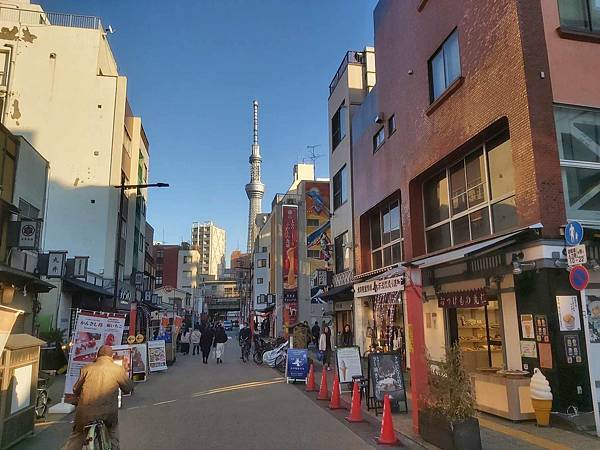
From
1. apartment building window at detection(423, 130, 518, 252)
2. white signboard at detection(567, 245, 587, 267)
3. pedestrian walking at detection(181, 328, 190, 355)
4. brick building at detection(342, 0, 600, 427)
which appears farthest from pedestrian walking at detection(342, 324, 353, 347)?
white signboard at detection(567, 245, 587, 267)

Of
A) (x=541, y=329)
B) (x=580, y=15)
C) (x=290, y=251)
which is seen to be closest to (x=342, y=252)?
(x=580, y=15)

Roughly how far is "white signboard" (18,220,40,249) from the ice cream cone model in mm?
15174

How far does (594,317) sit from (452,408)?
4286 millimetres

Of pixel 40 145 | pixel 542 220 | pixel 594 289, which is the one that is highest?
pixel 40 145

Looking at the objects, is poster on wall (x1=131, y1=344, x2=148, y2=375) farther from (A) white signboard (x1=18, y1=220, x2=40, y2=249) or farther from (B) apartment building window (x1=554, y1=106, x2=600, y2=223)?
(B) apartment building window (x1=554, y1=106, x2=600, y2=223)

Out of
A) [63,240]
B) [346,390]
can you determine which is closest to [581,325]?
[346,390]

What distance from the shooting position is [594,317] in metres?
9.59

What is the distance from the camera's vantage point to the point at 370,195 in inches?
854

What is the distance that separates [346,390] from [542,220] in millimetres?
7537

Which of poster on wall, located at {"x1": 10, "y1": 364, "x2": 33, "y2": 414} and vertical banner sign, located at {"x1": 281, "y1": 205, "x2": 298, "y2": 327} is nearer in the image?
poster on wall, located at {"x1": 10, "y1": 364, "x2": 33, "y2": 414}

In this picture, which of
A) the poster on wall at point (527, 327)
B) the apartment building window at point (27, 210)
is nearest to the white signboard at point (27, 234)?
the apartment building window at point (27, 210)

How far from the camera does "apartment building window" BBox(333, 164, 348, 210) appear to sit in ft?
87.9

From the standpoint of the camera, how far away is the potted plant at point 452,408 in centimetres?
714

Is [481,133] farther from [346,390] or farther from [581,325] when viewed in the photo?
[346,390]
